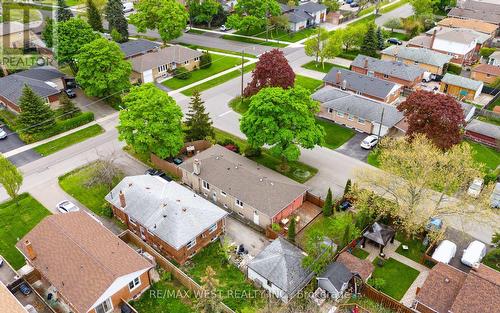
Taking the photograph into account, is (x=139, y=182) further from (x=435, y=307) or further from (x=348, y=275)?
(x=435, y=307)

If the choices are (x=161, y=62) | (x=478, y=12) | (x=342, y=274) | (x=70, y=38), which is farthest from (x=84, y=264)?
(x=478, y=12)

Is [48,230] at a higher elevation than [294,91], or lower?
lower

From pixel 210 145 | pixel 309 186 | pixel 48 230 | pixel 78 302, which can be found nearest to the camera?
pixel 78 302

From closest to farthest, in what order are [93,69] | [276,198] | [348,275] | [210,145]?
[348,275], [276,198], [210,145], [93,69]

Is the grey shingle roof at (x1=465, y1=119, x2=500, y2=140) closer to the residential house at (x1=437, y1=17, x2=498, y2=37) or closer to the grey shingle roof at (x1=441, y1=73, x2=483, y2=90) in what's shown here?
the grey shingle roof at (x1=441, y1=73, x2=483, y2=90)

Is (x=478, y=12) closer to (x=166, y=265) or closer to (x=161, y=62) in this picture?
(x=161, y=62)

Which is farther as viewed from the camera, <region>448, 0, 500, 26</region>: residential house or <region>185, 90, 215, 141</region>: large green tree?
<region>448, 0, 500, 26</region>: residential house

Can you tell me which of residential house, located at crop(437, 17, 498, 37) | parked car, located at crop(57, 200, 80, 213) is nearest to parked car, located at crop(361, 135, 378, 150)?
parked car, located at crop(57, 200, 80, 213)

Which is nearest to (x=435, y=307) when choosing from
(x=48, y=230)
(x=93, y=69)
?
(x=48, y=230)
